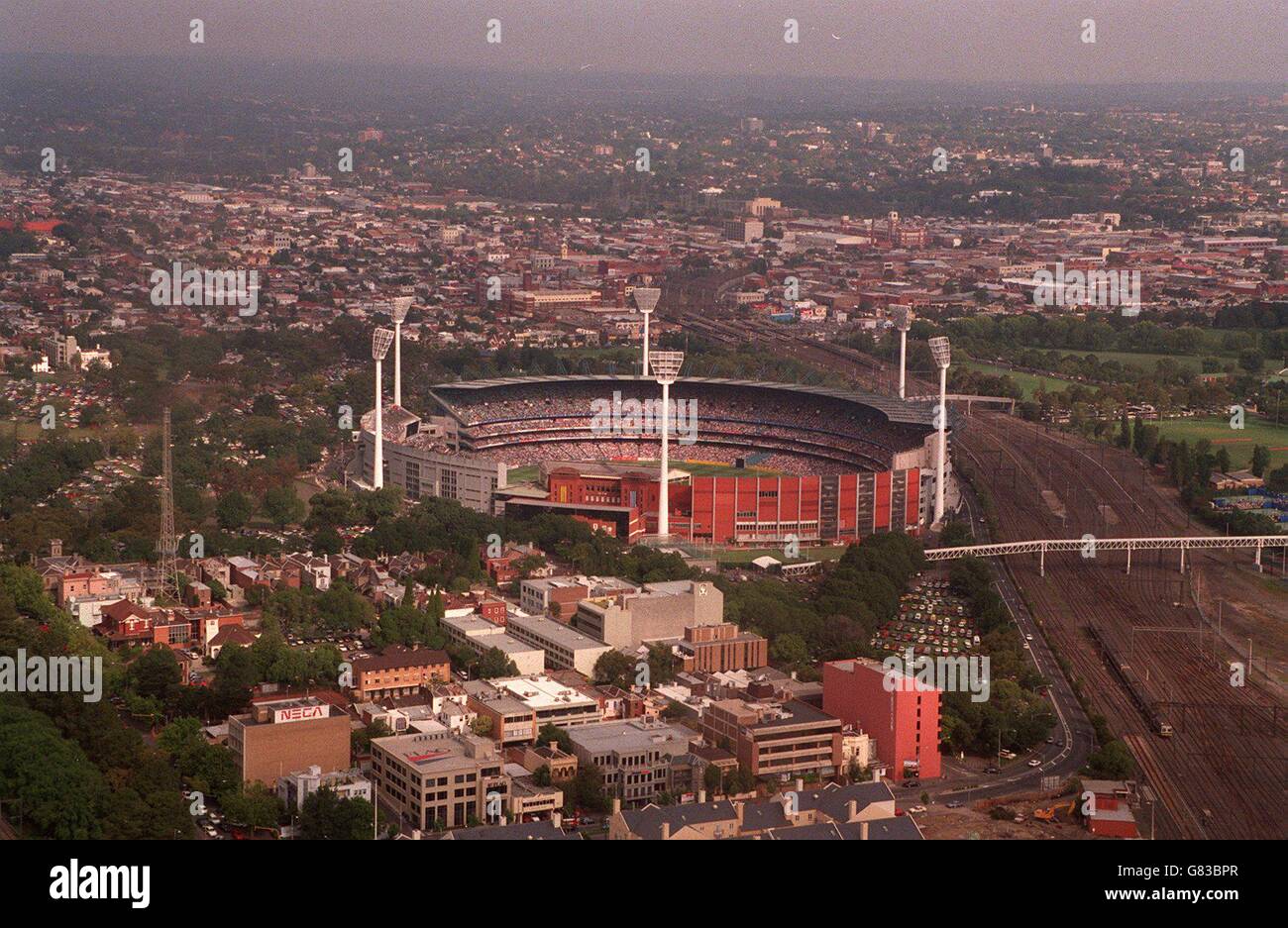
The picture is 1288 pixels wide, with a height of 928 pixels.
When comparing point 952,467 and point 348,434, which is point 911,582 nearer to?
point 952,467

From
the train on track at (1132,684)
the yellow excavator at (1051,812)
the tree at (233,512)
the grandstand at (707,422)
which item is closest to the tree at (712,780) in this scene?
the yellow excavator at (1051,812)

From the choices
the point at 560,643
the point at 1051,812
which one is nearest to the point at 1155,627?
the point at 560,643

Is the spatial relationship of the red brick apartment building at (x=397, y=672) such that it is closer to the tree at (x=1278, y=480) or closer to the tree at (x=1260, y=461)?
the tree at (x=1278, y=480)

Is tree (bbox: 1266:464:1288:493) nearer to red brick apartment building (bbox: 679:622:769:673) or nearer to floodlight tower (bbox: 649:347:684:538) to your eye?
floodlight tower (bbox: 649:347:684:538)

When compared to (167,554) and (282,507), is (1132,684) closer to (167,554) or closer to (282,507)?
(167,554)
